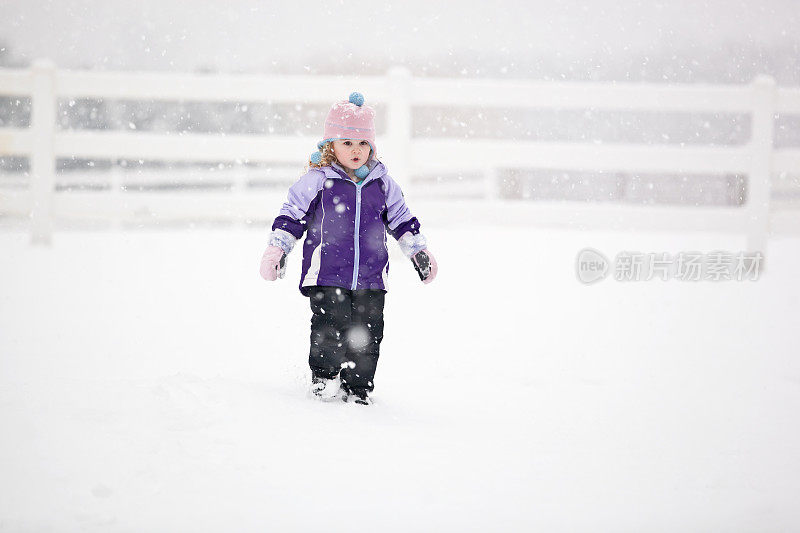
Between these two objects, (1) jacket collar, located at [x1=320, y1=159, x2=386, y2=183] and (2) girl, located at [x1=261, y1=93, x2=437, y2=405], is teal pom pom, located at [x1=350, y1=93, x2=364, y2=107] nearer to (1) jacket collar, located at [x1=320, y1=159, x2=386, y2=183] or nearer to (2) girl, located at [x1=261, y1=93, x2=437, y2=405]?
(2) girl, located at [x1=261, y1=93, x2=437, y2=405]

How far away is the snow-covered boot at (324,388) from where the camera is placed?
2.82 m

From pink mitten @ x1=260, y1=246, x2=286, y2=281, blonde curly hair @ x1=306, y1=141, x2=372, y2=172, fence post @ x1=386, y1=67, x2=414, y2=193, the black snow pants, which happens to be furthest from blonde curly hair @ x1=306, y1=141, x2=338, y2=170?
fence post @ x1=386, y1=67, x2=414, y2=193

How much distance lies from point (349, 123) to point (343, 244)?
1.44 ft

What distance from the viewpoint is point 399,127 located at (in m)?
6.50

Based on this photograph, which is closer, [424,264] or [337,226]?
[337,226]

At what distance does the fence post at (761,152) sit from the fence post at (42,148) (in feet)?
20.3

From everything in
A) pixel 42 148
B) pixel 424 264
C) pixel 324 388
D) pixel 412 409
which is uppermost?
pixel 42 148

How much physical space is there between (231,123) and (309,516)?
2048 centimetres

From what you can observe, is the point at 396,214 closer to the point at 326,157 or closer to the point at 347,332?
the point at 326,157

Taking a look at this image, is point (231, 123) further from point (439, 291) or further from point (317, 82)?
point (439, 291)

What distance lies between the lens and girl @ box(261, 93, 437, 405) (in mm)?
2742

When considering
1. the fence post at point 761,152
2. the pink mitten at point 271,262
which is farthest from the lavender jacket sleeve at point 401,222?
the fence post at point 761,152

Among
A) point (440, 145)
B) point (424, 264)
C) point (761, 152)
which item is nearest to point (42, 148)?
point (440, 145)

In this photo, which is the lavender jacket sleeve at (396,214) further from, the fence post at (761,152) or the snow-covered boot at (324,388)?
the fence post at (761,152)
